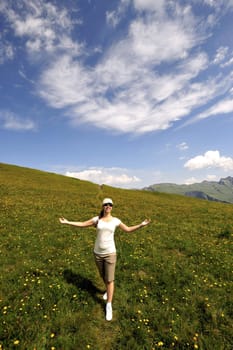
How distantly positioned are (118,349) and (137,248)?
7.97 m

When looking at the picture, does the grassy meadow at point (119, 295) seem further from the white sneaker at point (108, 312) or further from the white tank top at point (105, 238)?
the white tank top at point (105, 238)

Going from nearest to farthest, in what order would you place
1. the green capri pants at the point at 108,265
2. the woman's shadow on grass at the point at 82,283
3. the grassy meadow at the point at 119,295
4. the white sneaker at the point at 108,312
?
the grassy meadow at the point at 119,295, the white sneaker at the point at 108,312, the green capri pants at the point at 108,265, the woman's shadow on grass at the point at 82,283

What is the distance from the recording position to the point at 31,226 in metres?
17.7

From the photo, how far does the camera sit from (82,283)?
9.45 meters

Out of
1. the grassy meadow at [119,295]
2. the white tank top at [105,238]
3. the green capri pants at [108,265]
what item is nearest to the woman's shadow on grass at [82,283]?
the grassy meadow at [119,295]

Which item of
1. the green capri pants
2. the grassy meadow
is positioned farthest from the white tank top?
the grassy meadow

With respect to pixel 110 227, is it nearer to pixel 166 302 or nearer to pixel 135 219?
pixel 166 302

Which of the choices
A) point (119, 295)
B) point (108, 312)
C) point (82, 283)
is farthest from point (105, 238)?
point (82, 283)

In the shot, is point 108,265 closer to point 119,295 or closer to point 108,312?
point 108,312

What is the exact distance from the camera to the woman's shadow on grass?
876cm

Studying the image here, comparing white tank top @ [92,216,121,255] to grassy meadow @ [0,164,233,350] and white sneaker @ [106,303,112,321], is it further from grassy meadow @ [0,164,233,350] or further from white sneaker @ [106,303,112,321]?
grassy meadow @ [0,164,233,350]

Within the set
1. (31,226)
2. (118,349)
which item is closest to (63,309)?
(118,349)

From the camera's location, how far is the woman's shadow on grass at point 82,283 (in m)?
8.76

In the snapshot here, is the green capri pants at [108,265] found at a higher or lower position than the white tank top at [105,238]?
lower
